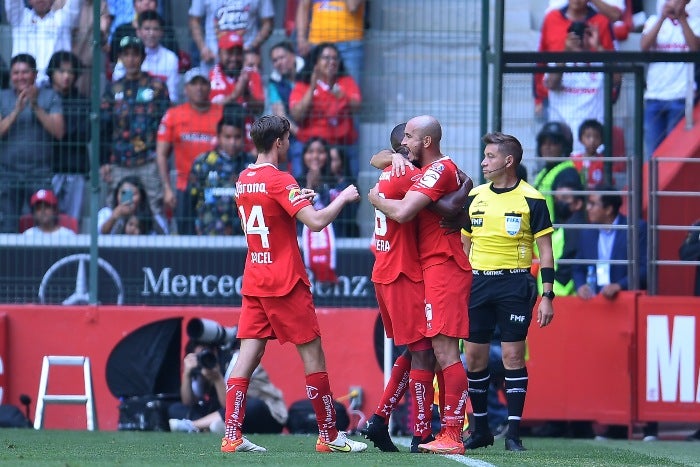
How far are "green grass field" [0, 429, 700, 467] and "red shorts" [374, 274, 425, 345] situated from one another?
723mm

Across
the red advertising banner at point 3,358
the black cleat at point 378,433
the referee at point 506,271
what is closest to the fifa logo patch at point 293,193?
the black cleat at point 378,433

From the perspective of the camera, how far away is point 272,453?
26.8ft

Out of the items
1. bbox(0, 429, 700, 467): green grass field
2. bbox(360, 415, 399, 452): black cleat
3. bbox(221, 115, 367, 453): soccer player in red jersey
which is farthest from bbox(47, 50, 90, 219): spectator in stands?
bbox(360, 415, 399, 452): black cleat

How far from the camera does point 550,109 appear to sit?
1246 centimetres

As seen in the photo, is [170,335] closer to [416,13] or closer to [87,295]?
[87,295]

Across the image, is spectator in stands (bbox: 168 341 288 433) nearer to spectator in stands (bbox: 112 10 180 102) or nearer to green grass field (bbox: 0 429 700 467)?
green grass field (bbox: 0 429 700 467)

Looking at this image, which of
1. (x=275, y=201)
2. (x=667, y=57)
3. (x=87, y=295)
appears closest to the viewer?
(x=275, y=201)

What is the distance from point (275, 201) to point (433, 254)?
1003mm

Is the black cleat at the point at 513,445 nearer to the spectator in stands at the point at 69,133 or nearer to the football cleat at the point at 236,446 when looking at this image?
the football cleat at the point at 236,446

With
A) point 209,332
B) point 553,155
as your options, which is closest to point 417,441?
point 209,332

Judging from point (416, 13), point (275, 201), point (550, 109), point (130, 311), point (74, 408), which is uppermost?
Answer: point (416, 13)

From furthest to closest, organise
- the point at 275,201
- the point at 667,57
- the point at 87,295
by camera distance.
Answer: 1. the point at 87,295
2. the point at 667,57
3. the point at 275,201

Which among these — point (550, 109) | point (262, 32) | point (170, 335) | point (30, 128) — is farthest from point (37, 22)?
point (550, 109)

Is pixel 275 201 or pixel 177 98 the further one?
pixel 177 98
